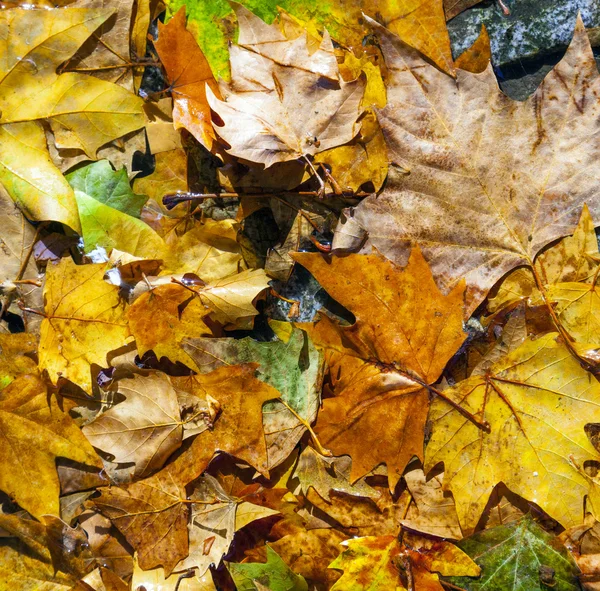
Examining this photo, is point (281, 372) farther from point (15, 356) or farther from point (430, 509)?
point (15, 356)

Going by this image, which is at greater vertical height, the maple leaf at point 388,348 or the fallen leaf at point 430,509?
the maple leaf at point 388,348

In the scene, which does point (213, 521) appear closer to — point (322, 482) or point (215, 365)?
point (322, 482)

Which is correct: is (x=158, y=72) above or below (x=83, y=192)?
above

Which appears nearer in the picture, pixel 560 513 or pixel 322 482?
pixel 560 513

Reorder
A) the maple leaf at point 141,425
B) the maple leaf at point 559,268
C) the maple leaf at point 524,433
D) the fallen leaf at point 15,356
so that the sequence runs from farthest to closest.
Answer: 1. the fallen leaf at point 15,356
2. the maple leaf at point 141,425
3. the maple leaf at point 559,268
4. the maple leaf at point 524,433

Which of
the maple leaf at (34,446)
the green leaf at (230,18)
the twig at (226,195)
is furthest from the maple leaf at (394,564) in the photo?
the green leaf at (230,18)

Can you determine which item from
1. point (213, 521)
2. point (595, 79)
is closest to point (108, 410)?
point (213, 521)

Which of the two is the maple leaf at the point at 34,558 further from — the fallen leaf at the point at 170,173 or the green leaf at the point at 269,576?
the fallen leaf at the point at 170,173

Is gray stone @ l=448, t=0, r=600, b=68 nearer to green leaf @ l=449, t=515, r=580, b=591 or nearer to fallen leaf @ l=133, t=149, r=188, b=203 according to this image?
fallen leaf @ l=133, t=149, r=188, b=203
